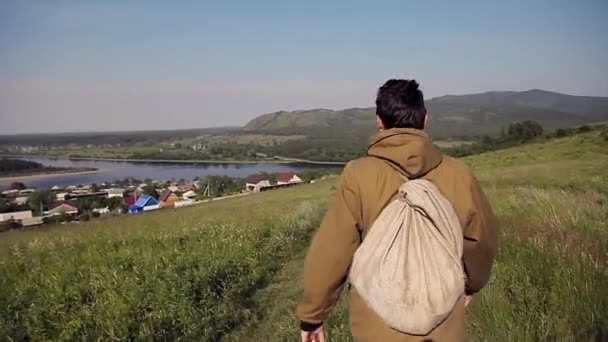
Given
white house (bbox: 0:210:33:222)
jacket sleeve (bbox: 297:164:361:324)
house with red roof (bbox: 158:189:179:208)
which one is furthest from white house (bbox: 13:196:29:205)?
jacket sleeve (bbox: 297:164:361:324)

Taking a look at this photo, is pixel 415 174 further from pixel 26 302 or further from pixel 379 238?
pixel 26 302

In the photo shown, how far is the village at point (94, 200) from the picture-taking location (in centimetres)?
2805

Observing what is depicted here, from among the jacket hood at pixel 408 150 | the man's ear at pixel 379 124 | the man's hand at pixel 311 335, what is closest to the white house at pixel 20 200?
the man's hand at pixel 311 335

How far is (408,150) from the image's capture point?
6.66ft

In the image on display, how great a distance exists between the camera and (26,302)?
5562 mm

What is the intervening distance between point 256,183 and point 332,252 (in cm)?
5214

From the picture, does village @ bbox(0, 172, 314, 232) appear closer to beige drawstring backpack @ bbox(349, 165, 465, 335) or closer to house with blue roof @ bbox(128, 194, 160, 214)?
house with blue roof @ bbox(128, 194, 160, 214)

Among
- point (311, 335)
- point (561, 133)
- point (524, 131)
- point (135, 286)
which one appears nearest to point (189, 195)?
point (561, 133)

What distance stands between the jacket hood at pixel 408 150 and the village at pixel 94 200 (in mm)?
25777

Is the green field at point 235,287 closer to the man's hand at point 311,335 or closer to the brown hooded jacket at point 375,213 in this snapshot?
the man's hand at point 311,335

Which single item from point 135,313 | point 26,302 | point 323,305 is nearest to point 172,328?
point 135,313

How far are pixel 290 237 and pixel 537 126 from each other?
185ft

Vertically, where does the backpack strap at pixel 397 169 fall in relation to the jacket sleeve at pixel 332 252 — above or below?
above

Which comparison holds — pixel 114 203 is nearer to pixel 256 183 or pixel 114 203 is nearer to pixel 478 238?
pixel 256 183
